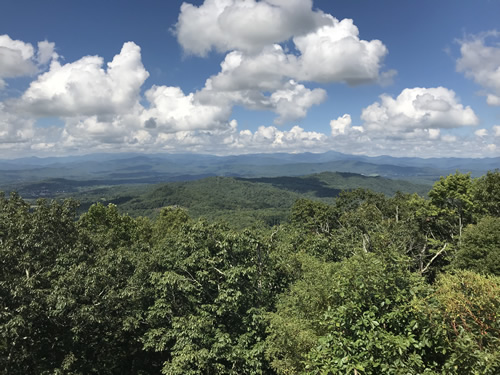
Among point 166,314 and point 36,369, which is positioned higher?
point 166,314

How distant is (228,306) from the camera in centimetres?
1605

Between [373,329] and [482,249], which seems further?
[482,249]

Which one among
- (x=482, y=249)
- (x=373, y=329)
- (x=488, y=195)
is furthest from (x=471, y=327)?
(x=488, y=195)

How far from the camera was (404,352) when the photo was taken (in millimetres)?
8000

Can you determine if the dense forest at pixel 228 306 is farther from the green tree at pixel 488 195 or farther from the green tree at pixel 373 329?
the green tree at pixel 488 195

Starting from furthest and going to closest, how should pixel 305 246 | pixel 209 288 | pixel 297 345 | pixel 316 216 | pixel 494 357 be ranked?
pixel 316 216 → pixel 305 246 → pixel 209 288 → pixel 297 345 → pixel 494 357

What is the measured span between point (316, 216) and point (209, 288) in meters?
32.6

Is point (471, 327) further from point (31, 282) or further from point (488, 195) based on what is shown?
point (488, 195)

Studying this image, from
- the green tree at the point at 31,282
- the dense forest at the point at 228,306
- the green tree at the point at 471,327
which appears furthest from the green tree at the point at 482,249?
the green tree at the point at 31,282

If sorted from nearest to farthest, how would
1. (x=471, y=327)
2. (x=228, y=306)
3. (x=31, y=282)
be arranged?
1. (x=471, y=327)
2. (x=31, y=282)
3. (x=228, y=306)

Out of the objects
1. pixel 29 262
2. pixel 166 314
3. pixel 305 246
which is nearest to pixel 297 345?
pixel 166 314

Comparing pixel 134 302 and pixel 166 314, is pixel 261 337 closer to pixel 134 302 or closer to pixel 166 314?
pixel 166 314

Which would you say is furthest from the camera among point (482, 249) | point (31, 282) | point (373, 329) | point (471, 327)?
point (482, 249)

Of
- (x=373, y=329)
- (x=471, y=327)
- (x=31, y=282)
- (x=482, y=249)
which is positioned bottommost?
(x=482, y=249)
